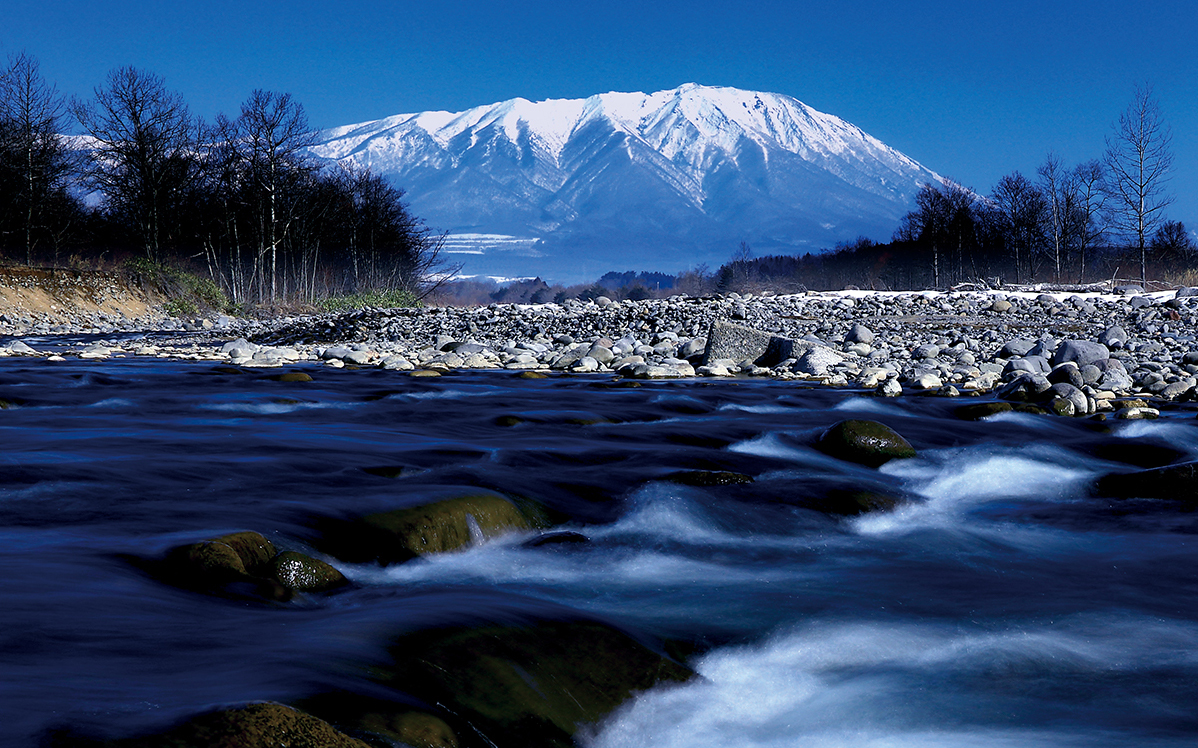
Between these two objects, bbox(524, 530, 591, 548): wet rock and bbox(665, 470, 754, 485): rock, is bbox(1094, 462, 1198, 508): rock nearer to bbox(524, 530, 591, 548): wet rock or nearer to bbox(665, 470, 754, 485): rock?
bbox(665, 470, 754, 485): rock

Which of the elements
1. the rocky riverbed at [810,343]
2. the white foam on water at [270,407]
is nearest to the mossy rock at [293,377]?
the rocky riverbed at [810,343]

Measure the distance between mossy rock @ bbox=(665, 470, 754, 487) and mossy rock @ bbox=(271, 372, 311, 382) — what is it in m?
7.12

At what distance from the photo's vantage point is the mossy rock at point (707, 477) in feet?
16.1

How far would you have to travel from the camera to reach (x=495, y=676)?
6.79 ft

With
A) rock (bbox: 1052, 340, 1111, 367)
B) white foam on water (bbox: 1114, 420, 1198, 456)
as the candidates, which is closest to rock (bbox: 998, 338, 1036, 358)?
rock (bbox: 1052, 340, 1111, 367)

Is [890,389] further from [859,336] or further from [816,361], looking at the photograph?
[859,336]

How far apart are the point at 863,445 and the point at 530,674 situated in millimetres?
4483

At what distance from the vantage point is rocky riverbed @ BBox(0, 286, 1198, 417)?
1035 centimetres

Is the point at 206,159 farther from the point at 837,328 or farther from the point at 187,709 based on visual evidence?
the point at 187,709

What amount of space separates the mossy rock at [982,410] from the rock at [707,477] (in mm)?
3628

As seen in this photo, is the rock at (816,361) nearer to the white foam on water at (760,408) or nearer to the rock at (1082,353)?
the rock at (1082,353)

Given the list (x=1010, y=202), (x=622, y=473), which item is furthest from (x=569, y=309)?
(x=1010, y=202)

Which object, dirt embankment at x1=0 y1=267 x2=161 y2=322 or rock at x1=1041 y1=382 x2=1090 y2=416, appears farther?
dirt embankment at x1=0 y1=267 x2=161 y2=322

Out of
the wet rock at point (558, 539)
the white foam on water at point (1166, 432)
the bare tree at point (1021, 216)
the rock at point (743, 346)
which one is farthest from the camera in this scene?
the bare tree at point (1021, 216)
